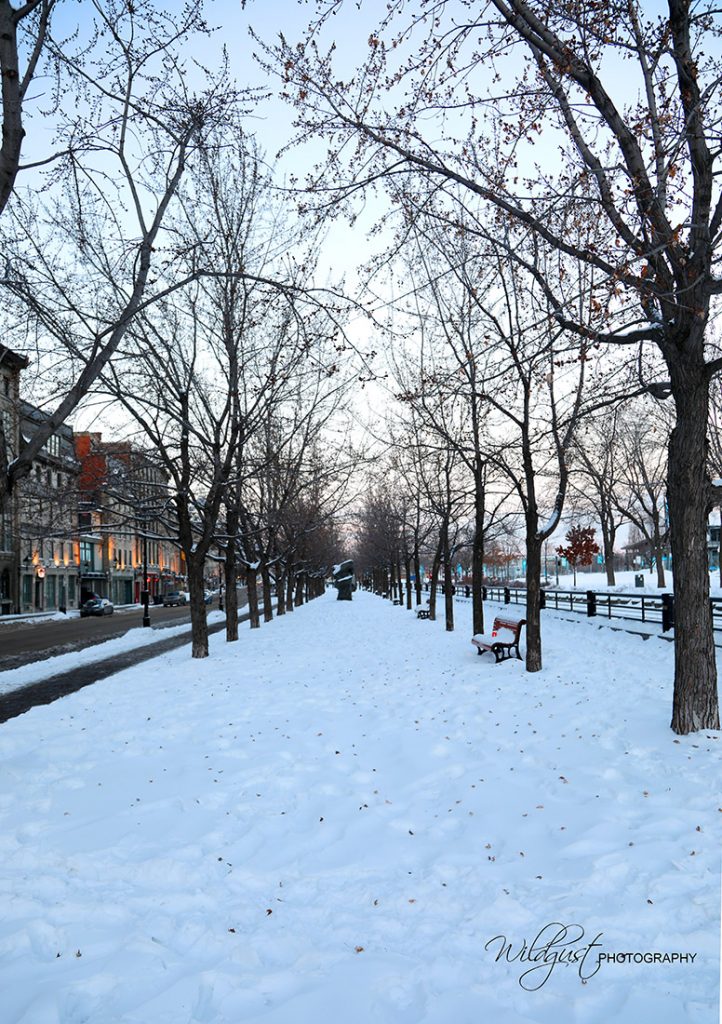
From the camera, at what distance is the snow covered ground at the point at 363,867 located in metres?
3.04

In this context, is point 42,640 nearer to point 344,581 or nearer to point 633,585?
point 344,581

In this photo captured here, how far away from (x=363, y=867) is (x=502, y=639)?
951 cm

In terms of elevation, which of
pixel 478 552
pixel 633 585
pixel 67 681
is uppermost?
pixel 478 552

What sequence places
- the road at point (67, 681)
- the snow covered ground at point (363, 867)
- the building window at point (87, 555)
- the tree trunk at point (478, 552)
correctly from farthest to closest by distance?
the building window at point (87, 555) < the tree trunk at point (478, 552) < the road at point (67, 681) < the snow covered ground at point (363, 867)

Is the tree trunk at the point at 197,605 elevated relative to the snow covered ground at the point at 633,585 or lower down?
elevated

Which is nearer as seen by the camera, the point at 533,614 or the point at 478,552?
the point at 533,614

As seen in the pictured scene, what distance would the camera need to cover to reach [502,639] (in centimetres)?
1337

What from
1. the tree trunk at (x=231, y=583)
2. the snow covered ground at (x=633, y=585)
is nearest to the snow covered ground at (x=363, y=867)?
the tree trunk at (x=231, y=583)

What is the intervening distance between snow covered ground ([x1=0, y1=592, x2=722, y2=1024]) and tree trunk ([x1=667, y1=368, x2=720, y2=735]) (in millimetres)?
342

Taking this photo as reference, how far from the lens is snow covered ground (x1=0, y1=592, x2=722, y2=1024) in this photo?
3.04 metres

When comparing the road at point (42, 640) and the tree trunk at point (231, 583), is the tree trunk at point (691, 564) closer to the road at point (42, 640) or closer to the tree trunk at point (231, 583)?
the tree trunk at point (231, 583)

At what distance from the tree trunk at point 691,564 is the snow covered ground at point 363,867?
0.34 metres

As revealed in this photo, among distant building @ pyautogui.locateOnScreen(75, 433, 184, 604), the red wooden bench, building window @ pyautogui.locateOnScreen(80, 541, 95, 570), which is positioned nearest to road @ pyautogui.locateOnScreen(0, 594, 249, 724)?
distant building @ pyautogui.locateOnScreen(75, 433, 184, 604)

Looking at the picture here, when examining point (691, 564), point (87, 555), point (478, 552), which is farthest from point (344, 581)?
point (691, 564)
